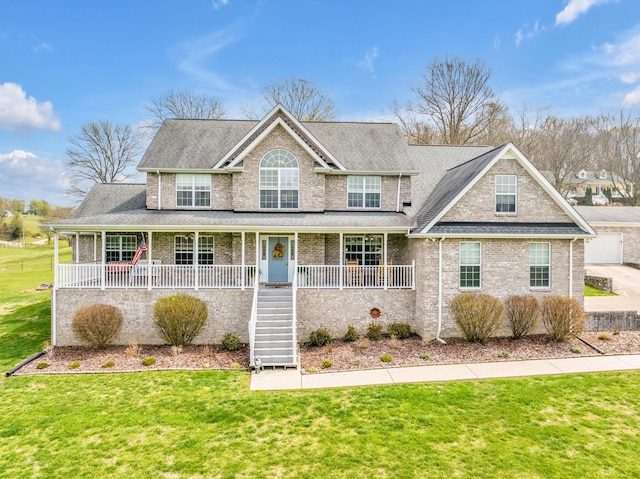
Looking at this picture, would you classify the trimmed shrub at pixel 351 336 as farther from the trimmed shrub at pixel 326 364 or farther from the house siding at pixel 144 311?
the house siding at pixel 144 311

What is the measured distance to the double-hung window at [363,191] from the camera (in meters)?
17.7

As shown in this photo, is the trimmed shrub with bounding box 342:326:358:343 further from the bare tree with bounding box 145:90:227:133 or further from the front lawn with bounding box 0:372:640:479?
the bare tree with bounding box 145:90:227:133

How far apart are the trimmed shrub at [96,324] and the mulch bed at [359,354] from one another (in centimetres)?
45

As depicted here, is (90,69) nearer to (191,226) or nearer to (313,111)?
(191,226)

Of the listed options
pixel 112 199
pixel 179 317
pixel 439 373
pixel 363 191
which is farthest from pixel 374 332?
pixel 112 199

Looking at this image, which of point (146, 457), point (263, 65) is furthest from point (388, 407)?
point (263, 65)

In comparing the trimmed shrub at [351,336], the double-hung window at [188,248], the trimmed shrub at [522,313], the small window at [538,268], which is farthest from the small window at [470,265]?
the double-hung window at [188,248]

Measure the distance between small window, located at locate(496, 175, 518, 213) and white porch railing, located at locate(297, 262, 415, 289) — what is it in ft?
13.9

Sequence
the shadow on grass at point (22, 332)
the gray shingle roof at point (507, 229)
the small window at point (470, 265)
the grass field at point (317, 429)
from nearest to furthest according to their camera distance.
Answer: the grass field at point (317, 429) < the shadow on grass at point (22, 332) < the gray shingle roof at point (507, 229) < the small window at point (470, 265)

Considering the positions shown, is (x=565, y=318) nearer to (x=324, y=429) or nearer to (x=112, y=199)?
(x=324, y=429)

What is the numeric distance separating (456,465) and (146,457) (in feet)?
20.1

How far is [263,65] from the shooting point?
92.9ft

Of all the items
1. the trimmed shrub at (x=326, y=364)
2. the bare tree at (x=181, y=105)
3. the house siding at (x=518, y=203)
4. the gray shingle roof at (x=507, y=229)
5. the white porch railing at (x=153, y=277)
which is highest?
the bare tree at (x=181, y=105)

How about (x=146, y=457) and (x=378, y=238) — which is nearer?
(x=146, y=457)
